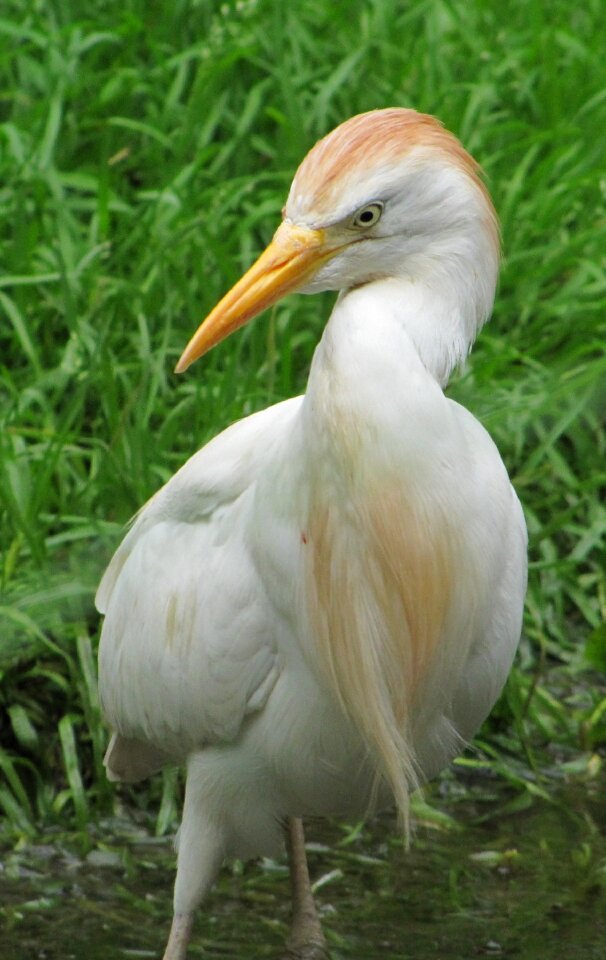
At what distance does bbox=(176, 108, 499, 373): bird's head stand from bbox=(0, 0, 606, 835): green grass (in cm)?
167

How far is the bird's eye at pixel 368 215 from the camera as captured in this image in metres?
2.60

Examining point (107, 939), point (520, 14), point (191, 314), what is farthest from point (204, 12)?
point (107, 939)

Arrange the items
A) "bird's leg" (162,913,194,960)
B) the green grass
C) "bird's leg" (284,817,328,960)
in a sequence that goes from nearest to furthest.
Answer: "bird's leg" (162,913,194,960)
"bird's leg" (284,817,328,960)
the green grass

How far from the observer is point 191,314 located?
16.4 feet

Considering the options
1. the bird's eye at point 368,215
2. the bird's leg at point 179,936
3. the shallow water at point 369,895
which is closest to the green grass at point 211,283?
the shallow water at point 369,895

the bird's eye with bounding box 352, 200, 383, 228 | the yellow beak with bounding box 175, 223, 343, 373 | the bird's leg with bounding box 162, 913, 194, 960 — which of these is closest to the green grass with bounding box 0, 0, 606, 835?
the bird's leg with bounding box 162, 913, 194, 960

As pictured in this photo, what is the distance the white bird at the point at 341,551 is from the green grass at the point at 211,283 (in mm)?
697

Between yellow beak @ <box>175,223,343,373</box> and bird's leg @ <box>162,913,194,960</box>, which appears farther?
bird's leg @ <box>162,913,194,960</box>

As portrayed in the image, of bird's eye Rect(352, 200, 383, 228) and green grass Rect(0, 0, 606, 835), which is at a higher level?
bird's eye Rect(352, 200, 383, 228)

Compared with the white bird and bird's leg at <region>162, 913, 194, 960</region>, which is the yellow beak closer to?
the white bird

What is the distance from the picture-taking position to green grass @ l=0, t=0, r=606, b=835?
425 centimetres

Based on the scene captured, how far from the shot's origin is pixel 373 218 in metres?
2.62

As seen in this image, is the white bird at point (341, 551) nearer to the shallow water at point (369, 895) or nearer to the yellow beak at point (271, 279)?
the yellow beak at point (271, 279)

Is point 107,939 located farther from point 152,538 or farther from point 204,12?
point 204,12
